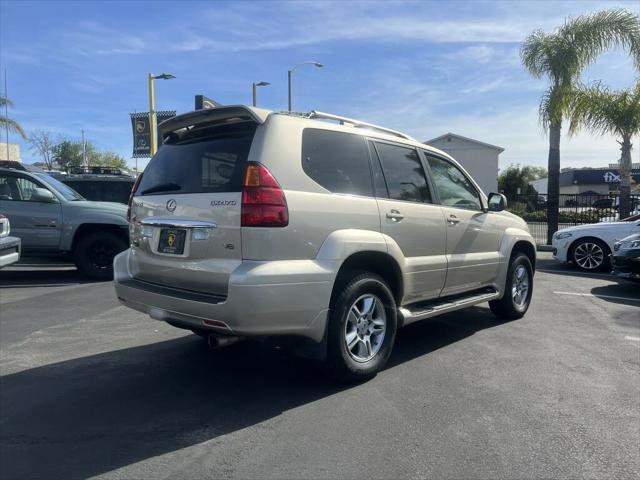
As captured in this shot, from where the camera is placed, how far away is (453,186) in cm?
548

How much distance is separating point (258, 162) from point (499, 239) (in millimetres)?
3458

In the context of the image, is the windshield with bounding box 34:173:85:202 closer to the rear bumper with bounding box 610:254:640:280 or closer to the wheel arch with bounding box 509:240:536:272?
the wheel arch with bounding box 509:240:536:272

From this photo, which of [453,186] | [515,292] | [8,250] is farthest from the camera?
[8,250]

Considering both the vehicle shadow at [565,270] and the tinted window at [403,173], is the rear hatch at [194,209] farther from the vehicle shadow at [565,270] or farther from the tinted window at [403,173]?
the vehicle shadow at [565,270]

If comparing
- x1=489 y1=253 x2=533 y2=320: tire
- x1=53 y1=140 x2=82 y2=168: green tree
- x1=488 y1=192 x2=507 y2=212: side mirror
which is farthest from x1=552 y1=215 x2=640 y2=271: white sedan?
x1=53 y1=140 x2=82 y2=168: green tree

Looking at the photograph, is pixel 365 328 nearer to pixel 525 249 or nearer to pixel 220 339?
pixel 220 339

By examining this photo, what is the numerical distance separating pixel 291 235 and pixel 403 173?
165cm

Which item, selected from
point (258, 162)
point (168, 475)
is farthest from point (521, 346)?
point (168, 475)

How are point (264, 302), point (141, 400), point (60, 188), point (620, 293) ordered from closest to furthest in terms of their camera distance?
point (264, 302) < point (141, 400) < point (620, 293) < point (60, 188)

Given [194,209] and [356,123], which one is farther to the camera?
[356,123]

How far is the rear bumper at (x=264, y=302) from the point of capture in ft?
11.1

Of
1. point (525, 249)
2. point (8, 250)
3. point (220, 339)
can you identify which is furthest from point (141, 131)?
point (220, 339)

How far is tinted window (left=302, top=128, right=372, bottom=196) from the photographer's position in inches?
153

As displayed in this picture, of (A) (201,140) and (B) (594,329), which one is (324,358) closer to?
(A) (201,140)
